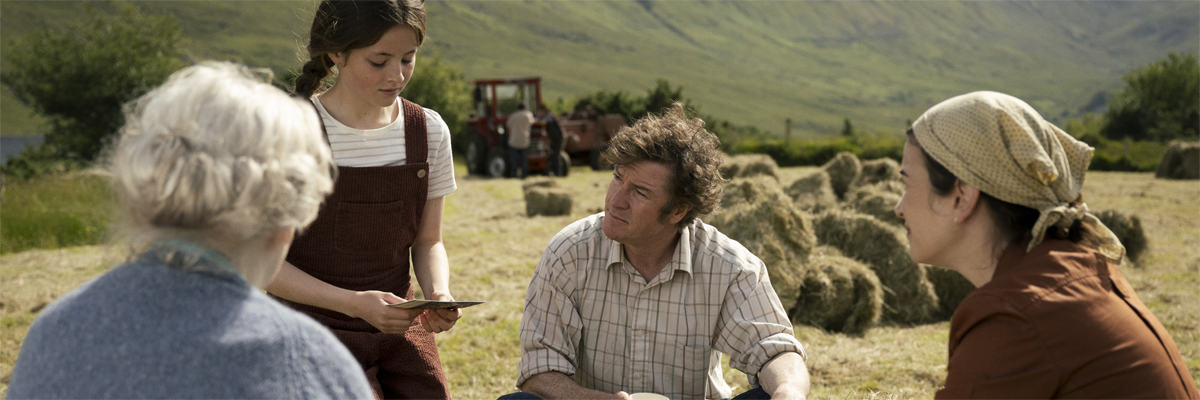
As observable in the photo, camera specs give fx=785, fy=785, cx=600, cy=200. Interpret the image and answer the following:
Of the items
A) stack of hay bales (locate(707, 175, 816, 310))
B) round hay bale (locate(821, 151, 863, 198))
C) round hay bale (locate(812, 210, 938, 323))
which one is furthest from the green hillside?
stack of hay bales (locate(707, 175, 816, 310))

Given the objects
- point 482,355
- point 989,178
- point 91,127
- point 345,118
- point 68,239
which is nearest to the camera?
point 989,178

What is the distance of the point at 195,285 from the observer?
42.7 inches

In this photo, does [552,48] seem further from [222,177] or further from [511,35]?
[222,177]

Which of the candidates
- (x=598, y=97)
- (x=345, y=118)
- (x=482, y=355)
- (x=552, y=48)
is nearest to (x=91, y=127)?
(x=598, y=97)

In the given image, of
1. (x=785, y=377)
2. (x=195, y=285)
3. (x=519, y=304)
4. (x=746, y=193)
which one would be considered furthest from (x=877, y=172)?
(x=195, y=285)

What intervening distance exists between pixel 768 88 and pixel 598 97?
12058 centimetres

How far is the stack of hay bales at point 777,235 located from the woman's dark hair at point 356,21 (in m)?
3.34

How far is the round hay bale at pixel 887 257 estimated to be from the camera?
18.4 feet

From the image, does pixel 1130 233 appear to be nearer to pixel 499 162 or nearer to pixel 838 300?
pixel 838 300

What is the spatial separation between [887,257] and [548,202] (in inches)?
227

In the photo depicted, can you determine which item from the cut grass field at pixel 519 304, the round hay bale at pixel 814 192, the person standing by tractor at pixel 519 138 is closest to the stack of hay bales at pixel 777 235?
the cut grass field at pixel 519 304

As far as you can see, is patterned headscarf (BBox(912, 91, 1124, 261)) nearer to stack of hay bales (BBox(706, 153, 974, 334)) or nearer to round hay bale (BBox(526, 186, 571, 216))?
stack of hay bales (BBox(706, 153, 974, 334))

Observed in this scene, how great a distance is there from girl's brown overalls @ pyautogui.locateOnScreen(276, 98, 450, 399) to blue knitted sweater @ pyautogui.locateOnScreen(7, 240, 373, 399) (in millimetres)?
1063

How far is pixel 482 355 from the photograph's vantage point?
186 inches
